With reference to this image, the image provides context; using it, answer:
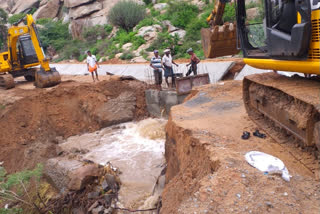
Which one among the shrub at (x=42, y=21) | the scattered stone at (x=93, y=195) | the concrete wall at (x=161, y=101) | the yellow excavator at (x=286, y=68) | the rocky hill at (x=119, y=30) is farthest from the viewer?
the shrub at (x=42, y=21)

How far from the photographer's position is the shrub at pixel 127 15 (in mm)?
24766

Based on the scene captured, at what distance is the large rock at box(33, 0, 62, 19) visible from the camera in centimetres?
3966

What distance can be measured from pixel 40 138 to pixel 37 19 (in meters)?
34.7

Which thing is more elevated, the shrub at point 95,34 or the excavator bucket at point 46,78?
the shrub at point 95,34

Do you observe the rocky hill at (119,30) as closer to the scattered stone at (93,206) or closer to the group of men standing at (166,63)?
the group of men standing at (166,63)

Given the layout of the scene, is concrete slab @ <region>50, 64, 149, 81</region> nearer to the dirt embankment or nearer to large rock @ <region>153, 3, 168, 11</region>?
the dirt embankment

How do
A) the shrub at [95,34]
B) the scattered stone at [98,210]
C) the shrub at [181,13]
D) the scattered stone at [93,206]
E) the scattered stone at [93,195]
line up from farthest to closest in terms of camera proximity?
1. the shrub at [95,34]
2. the shrub at [181,13]
3. the scattered stone at [93,195]
4. the scattered stone at [93,206]
5. the scattered stone at [98,210]

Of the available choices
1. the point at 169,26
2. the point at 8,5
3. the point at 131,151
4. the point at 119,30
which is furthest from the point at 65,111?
the point at 8,5

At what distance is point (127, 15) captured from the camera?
24.9 m

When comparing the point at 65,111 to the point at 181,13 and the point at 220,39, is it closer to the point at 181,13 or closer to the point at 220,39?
the point at 220,39

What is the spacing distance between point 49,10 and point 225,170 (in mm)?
42854

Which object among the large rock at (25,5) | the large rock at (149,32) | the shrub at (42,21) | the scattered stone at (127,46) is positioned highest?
the large rock at (25,5)

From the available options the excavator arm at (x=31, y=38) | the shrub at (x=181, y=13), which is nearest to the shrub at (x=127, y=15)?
the shrub at (x=181, y=13)

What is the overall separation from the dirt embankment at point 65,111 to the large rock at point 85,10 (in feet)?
76.6
